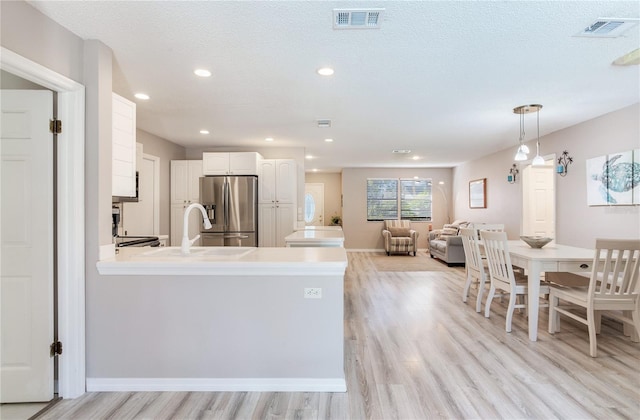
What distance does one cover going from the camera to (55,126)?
6.76 feet

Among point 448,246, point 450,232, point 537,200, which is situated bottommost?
point 448,246

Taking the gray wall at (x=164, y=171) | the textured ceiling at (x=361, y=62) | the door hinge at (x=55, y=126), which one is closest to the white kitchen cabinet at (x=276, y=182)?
the textured ceiling at (x=361, y=62)

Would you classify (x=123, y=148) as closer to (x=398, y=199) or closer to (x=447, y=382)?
(x=447, y=382)

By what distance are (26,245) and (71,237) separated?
252mm

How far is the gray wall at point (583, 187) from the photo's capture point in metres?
3.69

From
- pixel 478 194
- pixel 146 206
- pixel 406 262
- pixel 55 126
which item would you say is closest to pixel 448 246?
pixel 406 262

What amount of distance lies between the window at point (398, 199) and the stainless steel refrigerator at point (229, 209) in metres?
4.91

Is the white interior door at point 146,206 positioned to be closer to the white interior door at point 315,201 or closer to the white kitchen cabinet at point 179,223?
the white kitchen cabinet at point 179,223

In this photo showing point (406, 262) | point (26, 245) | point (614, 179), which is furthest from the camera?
point (406, 262)

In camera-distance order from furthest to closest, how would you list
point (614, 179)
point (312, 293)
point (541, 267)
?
point (614, 179) → point (541, 267) → point (312, 293)

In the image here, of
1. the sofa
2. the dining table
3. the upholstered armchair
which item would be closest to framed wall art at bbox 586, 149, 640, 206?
the dining table

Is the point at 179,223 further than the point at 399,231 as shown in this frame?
No

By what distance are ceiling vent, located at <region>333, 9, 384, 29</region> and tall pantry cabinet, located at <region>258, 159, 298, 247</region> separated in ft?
11.5

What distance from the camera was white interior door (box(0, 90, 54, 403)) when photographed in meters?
2.01
